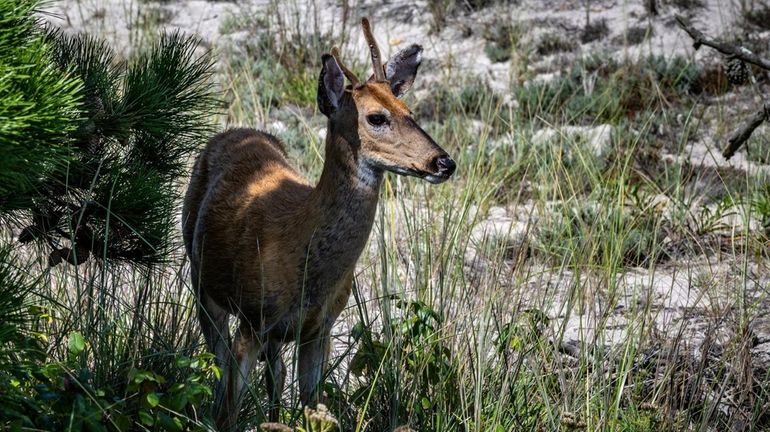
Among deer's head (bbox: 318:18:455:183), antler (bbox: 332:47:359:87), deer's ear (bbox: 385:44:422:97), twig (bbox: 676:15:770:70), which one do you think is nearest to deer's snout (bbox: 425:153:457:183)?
deer's head (bbox: 318:18:455:183)

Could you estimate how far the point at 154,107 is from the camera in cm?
384

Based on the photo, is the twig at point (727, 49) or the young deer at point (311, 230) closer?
the young deer at point (311, 230)

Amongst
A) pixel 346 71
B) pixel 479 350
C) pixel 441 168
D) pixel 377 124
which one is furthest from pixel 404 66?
pixel 479 350

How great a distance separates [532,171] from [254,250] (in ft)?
11.8

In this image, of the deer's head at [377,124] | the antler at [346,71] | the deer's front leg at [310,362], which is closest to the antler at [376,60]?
the deer's head at [377,124]

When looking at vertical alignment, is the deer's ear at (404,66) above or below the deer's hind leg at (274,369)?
above

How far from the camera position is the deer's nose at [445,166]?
398 centimetres

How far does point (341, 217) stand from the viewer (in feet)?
13.6

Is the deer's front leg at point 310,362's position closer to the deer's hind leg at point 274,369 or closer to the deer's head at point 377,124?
the deer's hind leg at point 274,369

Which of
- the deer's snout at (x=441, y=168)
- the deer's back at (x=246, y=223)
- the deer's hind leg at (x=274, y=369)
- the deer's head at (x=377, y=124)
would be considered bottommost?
the deer's hind leg at (x=274, y=369)

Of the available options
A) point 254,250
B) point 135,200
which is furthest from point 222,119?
point 135,200

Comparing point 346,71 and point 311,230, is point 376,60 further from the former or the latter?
point 311,230

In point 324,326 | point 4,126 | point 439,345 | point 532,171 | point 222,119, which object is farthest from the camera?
point 222,119

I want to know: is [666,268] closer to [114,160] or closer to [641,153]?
[641,153]
